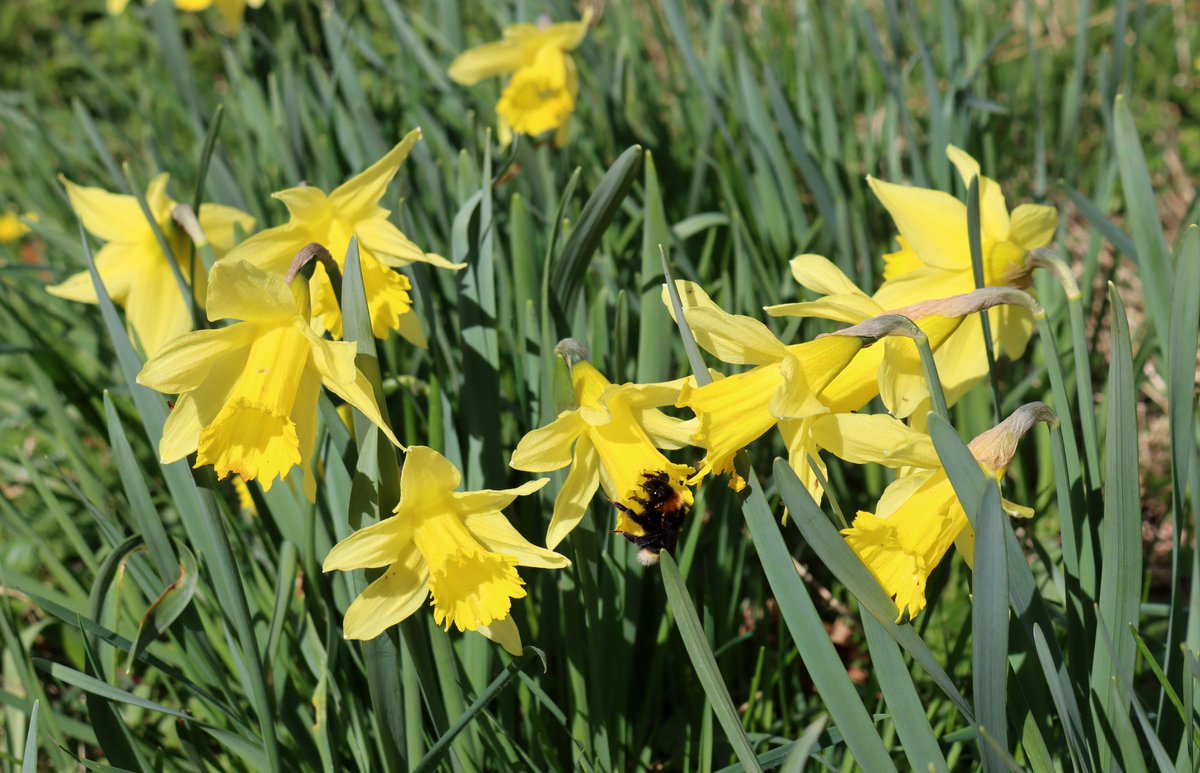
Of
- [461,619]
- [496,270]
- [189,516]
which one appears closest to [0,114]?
[496,270]

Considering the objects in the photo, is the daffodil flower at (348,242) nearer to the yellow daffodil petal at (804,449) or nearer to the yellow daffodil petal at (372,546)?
the yellow daffodil petal at (372,546)

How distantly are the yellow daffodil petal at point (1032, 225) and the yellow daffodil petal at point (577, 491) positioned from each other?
28.4 inches

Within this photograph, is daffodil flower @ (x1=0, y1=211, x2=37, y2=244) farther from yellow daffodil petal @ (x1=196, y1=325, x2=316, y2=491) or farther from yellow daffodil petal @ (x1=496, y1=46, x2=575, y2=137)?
yellow daffodil petal @ (x1=196, y1=325, x2=316, y2=491)

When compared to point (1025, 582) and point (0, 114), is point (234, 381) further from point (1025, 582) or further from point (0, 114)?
point (0, 114)

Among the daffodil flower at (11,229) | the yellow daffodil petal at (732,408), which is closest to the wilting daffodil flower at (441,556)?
the yellow daffodil petal at (732,408)

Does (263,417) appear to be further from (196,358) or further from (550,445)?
(550,445)

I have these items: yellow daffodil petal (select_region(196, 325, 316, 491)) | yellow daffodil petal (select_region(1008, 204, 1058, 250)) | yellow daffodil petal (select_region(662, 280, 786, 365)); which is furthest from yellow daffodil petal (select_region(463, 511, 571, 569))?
yellow daffodil petal (select_region(1008, 204, 1058, 250))

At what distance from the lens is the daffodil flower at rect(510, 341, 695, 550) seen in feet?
3.85

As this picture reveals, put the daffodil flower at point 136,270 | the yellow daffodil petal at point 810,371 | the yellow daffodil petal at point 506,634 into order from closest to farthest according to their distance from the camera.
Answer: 1. the yellow daffodil petal at point 810,371
2. the yellow daffodil petal at point 506,634
3. the daffodil flower at point 136,270

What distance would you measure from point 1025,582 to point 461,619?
67 cm

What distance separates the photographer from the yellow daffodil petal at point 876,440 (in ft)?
3.61

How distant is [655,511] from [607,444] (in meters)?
0.10

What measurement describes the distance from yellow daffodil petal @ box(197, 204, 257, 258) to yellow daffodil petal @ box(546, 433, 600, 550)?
0.95 meters

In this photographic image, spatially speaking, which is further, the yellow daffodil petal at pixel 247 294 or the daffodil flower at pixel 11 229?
the daffodil flower at pixel 11 229
